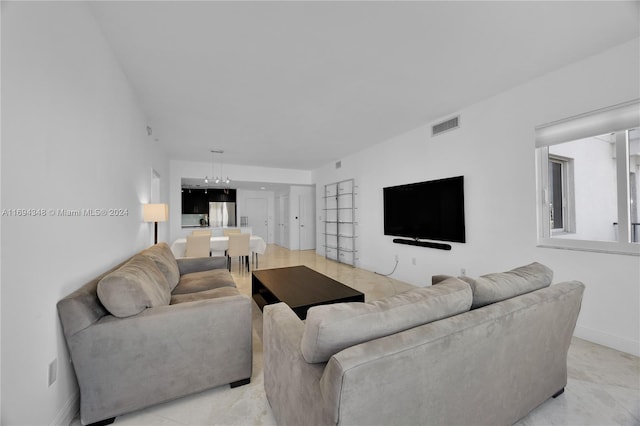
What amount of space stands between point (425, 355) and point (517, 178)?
285 cm

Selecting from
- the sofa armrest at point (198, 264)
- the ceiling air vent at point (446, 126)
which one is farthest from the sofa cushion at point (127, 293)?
the ceiling air vent at point (446, 126)

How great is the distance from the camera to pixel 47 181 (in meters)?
1.34

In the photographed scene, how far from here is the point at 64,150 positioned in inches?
58.6

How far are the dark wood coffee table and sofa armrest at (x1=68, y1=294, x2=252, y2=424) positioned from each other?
673mm

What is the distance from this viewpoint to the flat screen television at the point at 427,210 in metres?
3.64

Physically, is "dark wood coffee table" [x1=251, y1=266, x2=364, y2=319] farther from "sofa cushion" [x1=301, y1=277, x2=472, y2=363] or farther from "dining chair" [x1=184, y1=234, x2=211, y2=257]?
"dining chair" [x1=184, y1=234, x2=211, y2=257]

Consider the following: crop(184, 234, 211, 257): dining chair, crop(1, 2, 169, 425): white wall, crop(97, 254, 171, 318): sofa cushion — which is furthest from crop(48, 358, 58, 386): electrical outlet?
crop(184, 234, 211, 257): dining chair

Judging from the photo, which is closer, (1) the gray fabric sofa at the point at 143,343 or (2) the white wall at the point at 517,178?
(1) the gray fabric sofa at the point at 143,343

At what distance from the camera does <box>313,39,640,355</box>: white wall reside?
2.29m

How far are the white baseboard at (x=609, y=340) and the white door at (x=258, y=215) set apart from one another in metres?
9.08

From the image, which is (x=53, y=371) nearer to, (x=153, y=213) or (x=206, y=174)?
(x=153, y=213)

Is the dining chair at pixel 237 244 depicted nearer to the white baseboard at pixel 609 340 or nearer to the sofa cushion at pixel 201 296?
the sofa cushion at pixel 201 296

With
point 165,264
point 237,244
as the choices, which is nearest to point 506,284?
point 165,264

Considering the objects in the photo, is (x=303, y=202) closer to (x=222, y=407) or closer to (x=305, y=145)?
(x=305, y=145)
